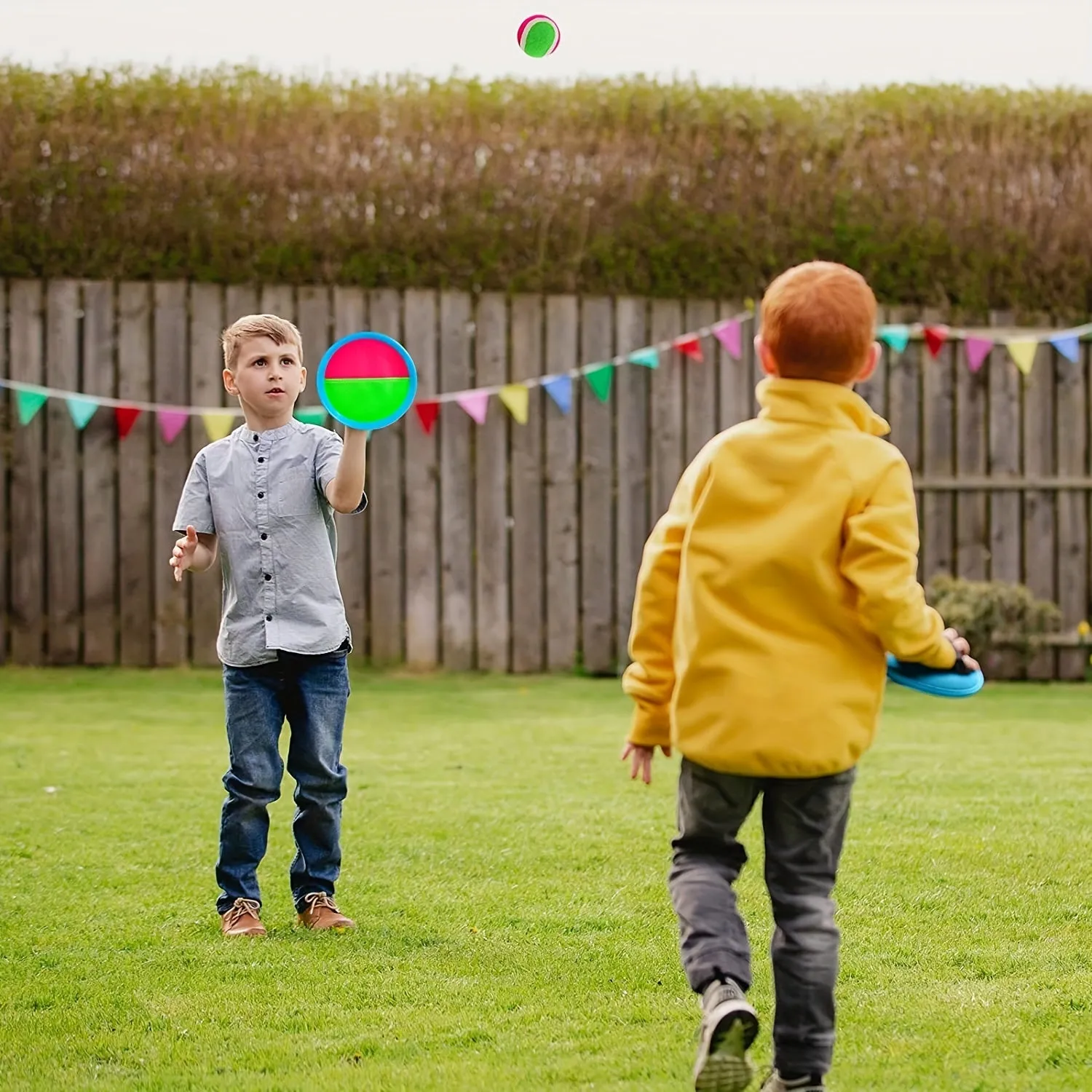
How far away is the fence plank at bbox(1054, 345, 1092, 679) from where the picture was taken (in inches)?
383

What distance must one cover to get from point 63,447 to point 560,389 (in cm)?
277

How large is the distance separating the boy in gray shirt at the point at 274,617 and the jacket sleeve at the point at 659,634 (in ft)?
4.12

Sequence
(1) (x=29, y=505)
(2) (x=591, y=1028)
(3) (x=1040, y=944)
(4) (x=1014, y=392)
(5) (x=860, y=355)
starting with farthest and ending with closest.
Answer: (4) (x=1014, y=392) < (1) (x=29, y=505) < (3) (x=1040, y=944) < (2) (x=591, y=1028) < (5) (x=860, y=355)

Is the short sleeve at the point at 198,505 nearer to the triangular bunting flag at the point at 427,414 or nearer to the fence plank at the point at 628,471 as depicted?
the triangular bunting flag at the point at 427,414

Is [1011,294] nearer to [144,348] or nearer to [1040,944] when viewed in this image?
[144,348]

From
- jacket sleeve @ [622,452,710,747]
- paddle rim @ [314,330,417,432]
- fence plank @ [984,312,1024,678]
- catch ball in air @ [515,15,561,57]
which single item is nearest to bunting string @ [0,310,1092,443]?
fence plank @ [984,312,1024,678]

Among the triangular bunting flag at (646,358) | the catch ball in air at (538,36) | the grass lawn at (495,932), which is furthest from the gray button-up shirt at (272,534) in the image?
the triangular bunting flag at (646,358)

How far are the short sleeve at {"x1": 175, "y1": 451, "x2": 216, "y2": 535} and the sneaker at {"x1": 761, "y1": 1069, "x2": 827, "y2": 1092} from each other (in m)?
2.03

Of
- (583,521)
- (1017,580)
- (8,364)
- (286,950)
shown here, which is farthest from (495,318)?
(286,950)

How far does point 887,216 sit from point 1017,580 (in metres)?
2.29

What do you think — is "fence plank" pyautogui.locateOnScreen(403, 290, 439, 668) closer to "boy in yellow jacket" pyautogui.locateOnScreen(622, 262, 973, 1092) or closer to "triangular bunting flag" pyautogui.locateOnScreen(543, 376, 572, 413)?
"triangular bunting flag" pyautogui.locateOnScreen(543, 376, 572, 413)

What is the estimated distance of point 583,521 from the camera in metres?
9.41

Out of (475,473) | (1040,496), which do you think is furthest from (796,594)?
(1040,496)

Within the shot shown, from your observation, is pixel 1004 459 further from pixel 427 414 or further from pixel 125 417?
pixel 125 417
